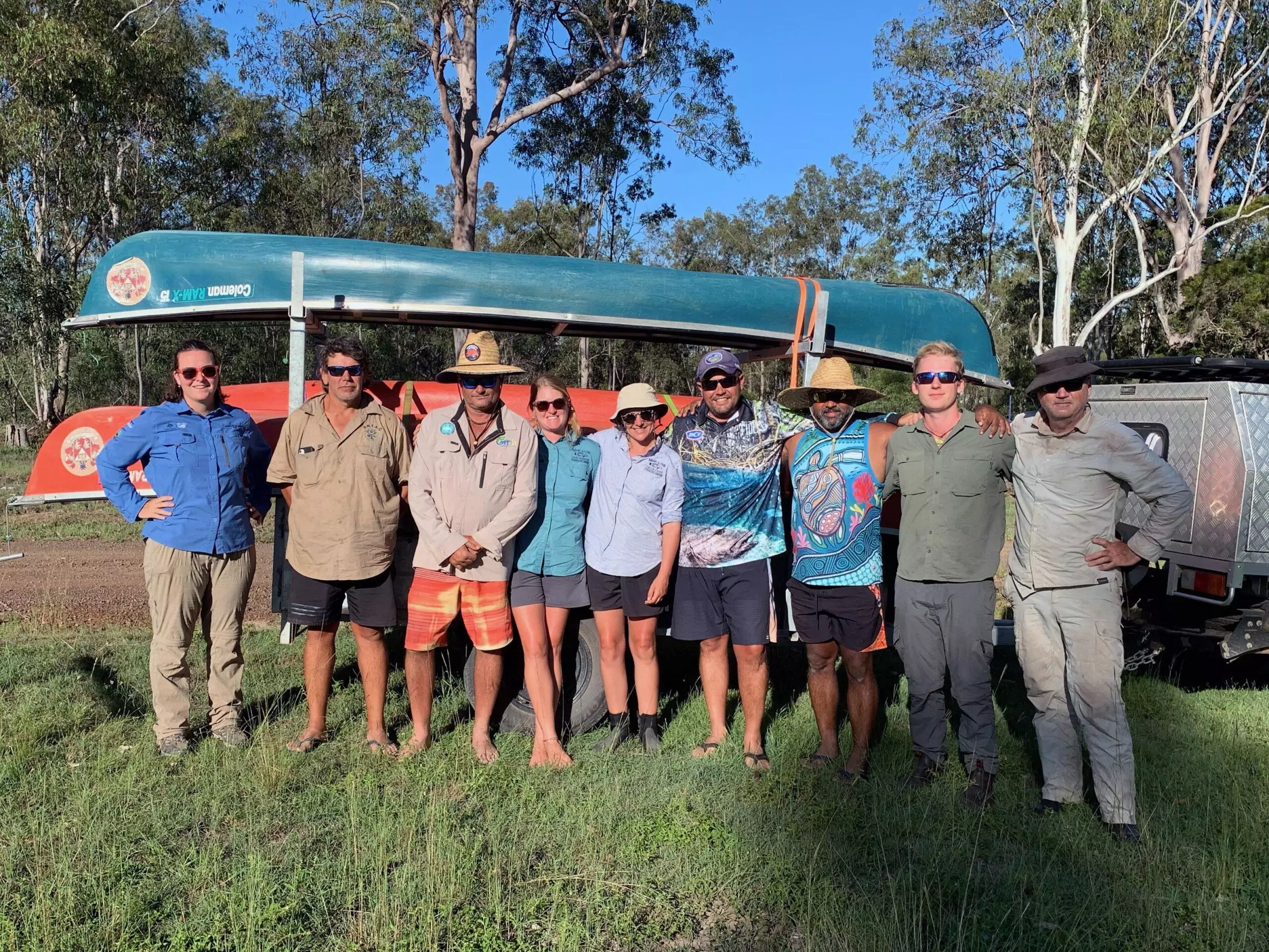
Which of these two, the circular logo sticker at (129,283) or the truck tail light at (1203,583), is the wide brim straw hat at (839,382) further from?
the circular logo sticker at (129,283)

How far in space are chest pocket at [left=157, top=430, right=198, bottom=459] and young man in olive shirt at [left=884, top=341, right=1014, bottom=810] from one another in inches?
132

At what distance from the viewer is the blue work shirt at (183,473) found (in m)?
4.38

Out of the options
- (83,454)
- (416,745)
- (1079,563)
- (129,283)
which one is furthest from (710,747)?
(129,283)

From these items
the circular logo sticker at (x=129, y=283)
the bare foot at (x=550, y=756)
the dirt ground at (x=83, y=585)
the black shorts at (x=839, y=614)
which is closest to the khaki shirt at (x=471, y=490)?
the bare foot at (x=550, y=756)

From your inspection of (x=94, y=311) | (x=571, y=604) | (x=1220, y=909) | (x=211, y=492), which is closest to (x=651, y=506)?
(x=571, y=604)

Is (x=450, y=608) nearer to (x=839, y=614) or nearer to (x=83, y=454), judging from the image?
(x=839, y=614)

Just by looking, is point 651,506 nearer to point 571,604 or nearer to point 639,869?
point 571,604

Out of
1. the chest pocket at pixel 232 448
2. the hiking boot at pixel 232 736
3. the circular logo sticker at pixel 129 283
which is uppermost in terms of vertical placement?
the circular logo sticker at pixel 129 283

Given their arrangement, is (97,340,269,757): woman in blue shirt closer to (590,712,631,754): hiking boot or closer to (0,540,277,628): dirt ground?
(590,712,631,754): hiking boot

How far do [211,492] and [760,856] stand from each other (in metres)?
3.04

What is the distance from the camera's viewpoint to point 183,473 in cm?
438

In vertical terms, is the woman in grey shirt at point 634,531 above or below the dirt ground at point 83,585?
above

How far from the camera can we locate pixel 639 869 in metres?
3.36

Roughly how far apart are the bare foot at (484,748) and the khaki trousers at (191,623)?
4.02 ft
